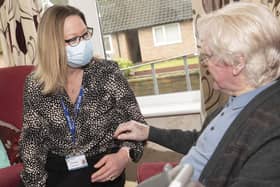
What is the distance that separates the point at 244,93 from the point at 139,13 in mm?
1434

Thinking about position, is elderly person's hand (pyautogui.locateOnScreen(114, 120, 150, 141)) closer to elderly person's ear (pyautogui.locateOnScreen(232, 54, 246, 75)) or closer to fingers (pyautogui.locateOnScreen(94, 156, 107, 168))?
fingers (pyautogui.locateOnScreen(94, 156, 107, 168))

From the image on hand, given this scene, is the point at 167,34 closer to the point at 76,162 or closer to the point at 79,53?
the point at 79,53

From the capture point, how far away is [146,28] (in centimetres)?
254

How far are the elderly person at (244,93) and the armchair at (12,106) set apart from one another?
119 cm

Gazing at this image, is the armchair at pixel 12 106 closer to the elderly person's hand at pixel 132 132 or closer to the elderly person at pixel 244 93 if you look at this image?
the elderly person's hand at pixel 132 132

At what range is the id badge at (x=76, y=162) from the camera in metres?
1.82

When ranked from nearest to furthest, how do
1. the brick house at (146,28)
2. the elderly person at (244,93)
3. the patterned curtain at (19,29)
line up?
the elderly person at (244,93)
the patterned curtain at (19,29)
the brick house at (146,28)

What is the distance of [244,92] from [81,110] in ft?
2.76

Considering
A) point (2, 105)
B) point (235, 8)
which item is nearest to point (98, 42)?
point (2, 105)

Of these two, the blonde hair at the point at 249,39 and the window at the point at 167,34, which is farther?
the window at the point at 167,34

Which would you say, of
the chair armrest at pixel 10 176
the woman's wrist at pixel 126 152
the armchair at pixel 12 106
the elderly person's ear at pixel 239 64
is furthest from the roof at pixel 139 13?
the elderly person's ear at pixel 239 64

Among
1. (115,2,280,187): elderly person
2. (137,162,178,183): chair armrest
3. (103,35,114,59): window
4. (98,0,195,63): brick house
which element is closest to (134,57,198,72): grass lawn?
(98,0,195,63): brick house

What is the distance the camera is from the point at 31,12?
234cm

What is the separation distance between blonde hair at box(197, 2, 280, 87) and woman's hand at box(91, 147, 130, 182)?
2.46 ft
